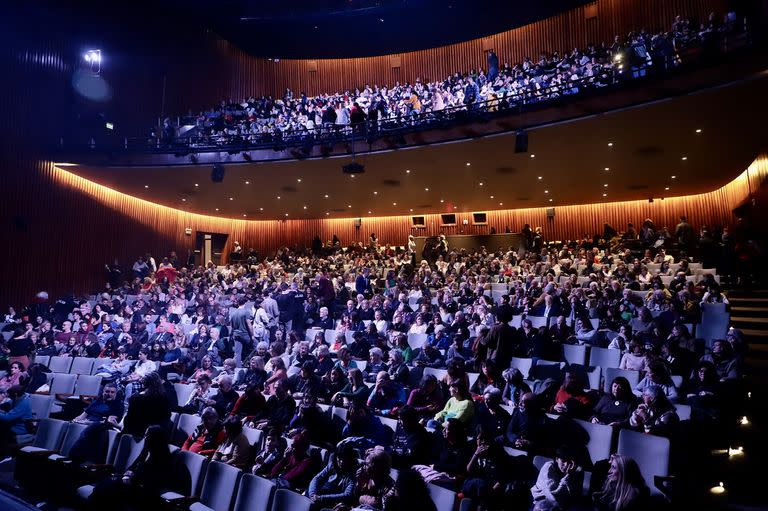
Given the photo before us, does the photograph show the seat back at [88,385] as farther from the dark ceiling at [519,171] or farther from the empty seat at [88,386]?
the dark ceiling at [519,171]

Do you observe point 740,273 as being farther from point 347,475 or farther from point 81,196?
point 81,196

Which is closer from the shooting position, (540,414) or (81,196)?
(540,414)

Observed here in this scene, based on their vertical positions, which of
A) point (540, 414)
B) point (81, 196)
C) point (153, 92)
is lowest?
point (540, 414)

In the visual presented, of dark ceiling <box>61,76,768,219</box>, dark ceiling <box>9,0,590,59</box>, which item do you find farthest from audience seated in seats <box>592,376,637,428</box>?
dark ceiling <box>9,0,590,59</box>

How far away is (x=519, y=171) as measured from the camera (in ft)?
42.0

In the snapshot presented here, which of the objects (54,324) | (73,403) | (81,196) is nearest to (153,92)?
(81,196)

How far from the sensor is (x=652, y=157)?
37.8 feet

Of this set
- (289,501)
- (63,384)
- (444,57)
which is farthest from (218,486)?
(444,57)

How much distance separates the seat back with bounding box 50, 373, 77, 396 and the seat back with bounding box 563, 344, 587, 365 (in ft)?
20.2

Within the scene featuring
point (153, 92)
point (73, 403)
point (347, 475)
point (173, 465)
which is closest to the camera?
point (347, 475)

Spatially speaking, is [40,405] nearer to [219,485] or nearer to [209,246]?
[219,485]

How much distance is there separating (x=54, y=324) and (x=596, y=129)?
11.6 metres

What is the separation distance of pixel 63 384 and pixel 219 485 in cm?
435

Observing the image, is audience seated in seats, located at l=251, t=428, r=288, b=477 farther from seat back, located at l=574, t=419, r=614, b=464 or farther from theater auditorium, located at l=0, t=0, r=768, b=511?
seat back, located at l=574, t=419, r=614, b=464
